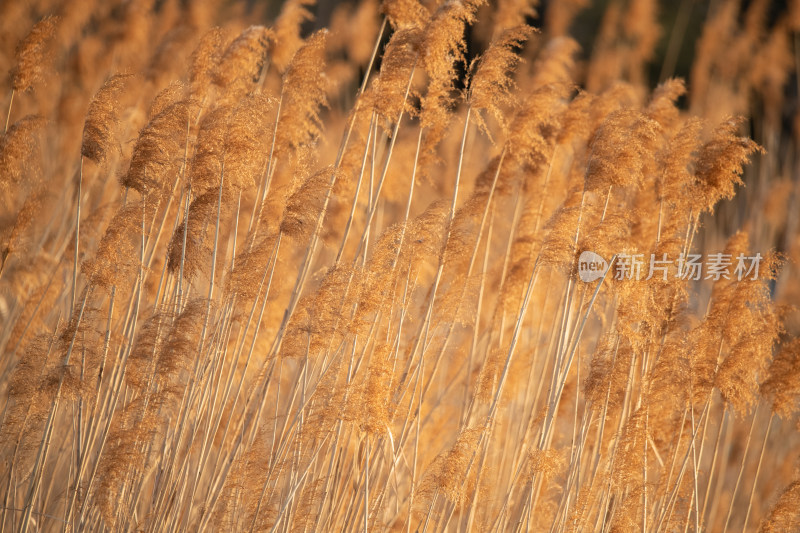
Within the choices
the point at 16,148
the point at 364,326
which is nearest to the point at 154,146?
the point at 16,148

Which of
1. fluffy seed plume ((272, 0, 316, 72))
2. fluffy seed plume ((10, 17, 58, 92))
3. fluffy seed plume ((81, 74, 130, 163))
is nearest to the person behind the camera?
fluffy seed plume ((81, 74, 130, 163))

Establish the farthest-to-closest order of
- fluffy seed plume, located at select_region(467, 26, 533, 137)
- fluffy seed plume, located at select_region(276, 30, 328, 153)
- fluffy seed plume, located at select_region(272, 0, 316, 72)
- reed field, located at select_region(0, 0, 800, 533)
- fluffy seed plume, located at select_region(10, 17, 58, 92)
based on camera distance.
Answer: fluffy seed plume, located at select_region(272, 0, 316, 72) → fluffy seed plume, located at select_region(10, 17, 58, 92) → fluffy seed plume, located at select_region(276, 30, 328, 153) → fluffy seed plume, located at select_region(467, 26, 533, 137) → reed field, located at select_region(0, 0, 800, 533)

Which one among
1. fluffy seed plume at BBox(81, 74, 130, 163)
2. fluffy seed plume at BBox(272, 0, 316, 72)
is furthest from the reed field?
fluffy seed plume at BBox(272, 0, 316, 72)

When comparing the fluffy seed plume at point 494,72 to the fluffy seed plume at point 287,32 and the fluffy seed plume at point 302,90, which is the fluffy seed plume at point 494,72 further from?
the fluffy seed plume at point 287,32

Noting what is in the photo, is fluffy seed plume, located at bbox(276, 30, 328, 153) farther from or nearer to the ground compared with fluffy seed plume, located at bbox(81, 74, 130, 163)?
farther from the ground

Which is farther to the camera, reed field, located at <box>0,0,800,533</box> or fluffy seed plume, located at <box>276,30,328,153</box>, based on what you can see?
fluffy seed plume, located at <box>276,30,328,153</box>

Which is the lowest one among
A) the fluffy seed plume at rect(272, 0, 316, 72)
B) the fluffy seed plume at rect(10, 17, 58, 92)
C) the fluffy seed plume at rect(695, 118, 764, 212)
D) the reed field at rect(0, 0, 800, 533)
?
the reed field at rect(0, 0, 800, 533)

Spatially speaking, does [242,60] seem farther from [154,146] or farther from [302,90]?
[154,146]

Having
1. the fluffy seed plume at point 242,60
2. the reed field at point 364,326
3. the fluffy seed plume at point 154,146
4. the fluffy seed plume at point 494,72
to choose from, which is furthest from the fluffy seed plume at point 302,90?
the fluffy seed plume at point 494,72

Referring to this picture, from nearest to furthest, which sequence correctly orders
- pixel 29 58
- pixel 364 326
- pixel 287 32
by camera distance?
pixel 364 326 → pixel 29 58 → pixel 287 32

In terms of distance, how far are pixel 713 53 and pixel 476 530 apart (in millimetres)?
5813

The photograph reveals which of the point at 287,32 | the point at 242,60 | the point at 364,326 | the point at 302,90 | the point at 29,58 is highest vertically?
the point at 287,32

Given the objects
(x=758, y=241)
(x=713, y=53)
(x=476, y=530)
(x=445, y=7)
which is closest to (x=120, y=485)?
(x=476, y=530)

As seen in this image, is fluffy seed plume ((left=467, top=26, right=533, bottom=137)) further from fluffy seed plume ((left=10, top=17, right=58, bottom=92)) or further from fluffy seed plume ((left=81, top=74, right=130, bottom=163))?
fluffy seed plume ((left=10, top=17, right=58, bottom=92))
